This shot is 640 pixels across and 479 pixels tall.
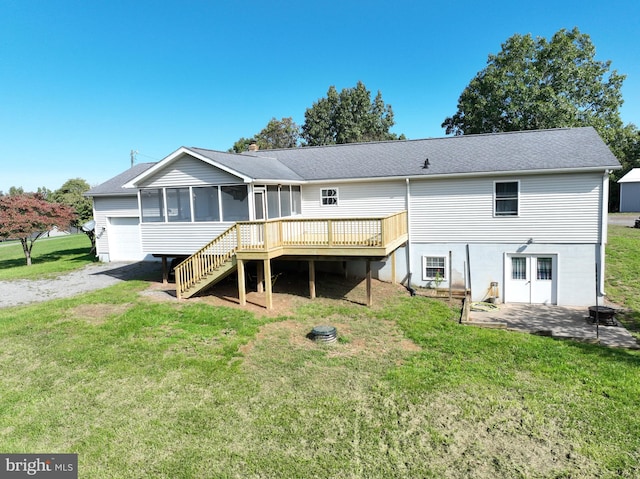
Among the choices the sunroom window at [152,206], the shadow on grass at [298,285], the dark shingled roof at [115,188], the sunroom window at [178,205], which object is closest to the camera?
the sunroom window at [178,205]

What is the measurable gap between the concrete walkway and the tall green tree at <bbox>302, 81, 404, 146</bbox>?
35618mm

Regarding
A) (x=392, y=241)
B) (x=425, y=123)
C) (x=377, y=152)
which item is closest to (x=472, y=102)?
(x=425, y=123)

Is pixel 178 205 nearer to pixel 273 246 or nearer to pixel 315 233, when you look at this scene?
pixel 273 246

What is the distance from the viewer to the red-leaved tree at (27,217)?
2042cm

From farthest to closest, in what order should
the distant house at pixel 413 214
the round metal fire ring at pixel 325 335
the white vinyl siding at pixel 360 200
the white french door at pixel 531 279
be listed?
the white vinyl siding at pixel 360 200 < the white french door at pixel 531 279 < the distant house at pixel 413 214 < the round metal fire ring at pixel 325 335

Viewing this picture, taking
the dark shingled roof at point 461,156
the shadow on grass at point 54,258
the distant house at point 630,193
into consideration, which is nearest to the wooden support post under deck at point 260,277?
the dark shingled roof at point 461,156

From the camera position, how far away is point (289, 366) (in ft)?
29.3

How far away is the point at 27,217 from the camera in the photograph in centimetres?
2072

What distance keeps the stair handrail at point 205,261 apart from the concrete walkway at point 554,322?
791cm

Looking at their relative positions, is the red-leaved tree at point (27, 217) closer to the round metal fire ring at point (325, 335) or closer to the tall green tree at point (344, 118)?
the round metal fire ring at point (325, 335)

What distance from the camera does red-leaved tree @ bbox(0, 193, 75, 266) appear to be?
20.4 metres

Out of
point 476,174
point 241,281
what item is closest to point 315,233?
point 241,281

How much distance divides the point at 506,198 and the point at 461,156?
2575 mm

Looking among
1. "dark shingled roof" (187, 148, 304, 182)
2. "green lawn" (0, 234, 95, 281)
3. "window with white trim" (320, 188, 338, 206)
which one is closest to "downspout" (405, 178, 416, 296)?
"window with white trim" (320, 188, 338, 206)
